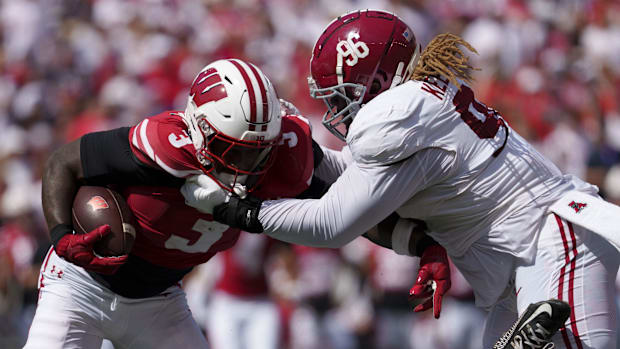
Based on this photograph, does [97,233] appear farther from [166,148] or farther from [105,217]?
[166,148]

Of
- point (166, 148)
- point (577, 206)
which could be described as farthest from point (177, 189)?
point (577, 206)

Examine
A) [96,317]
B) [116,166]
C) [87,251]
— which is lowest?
[96,317]

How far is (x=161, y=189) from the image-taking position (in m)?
3.11

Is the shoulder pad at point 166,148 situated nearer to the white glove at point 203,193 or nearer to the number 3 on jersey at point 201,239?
the white glove at point 203,193

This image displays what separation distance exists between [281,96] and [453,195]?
192 inches

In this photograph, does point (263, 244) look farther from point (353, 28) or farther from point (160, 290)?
point (353, 28)

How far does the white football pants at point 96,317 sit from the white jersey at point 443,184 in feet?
2.89

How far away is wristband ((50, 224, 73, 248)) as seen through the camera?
2.96 m

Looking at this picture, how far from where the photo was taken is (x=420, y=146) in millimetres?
2623

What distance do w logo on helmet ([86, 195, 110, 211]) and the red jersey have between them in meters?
0.16

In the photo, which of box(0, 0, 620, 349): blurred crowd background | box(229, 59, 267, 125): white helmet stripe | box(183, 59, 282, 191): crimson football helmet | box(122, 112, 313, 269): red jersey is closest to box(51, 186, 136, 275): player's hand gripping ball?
box(122, 112, 313, 269): red jersey

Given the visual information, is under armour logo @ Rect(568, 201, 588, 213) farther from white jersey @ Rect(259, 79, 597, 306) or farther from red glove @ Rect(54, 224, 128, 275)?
red glove @ Rect(54, 224, 128, 275)

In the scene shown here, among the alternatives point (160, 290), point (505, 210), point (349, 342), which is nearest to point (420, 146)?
point (505, 210)

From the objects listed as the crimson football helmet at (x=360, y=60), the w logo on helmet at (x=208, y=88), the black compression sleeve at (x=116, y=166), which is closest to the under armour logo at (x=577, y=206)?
the crimson football helmet at (x=360, y=60)
